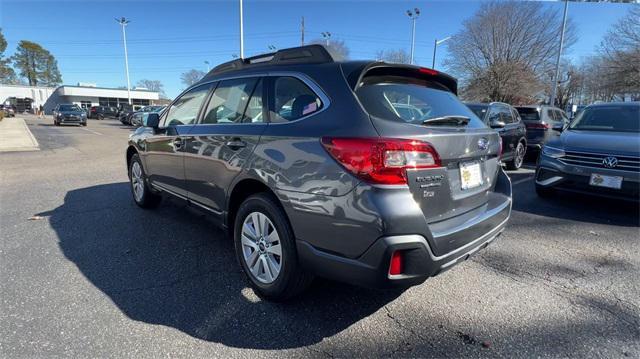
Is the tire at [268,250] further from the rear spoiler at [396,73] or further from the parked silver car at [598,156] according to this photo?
the parked silver car at [598,156]

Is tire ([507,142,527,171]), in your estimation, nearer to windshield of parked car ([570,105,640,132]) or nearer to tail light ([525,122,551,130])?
tail light ([525,122,551,130])

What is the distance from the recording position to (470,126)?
2688 millimetres

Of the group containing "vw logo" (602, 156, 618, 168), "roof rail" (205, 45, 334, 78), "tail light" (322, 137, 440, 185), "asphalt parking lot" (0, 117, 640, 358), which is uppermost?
"roof rail" (205, 45, 334, 78)

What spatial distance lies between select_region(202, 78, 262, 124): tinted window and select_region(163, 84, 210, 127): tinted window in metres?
0.27

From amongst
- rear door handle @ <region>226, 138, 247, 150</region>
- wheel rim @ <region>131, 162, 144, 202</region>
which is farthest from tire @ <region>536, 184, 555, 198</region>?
wheel rim @ <region>131, 162, 144, 202</region>

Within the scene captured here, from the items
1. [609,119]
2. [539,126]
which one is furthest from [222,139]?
[539,126]

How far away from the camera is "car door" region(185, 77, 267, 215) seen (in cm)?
282

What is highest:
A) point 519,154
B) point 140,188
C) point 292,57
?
point 292,57

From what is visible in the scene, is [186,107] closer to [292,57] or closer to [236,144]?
[236,144]

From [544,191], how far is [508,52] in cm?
3216

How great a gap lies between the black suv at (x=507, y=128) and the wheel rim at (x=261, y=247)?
6.48 metres

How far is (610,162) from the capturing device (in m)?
4.75

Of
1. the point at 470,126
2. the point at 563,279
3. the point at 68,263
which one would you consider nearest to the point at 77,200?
the point at 68,263

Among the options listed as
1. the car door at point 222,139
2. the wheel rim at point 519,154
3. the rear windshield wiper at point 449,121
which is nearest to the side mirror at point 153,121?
the car door at point 222,139
